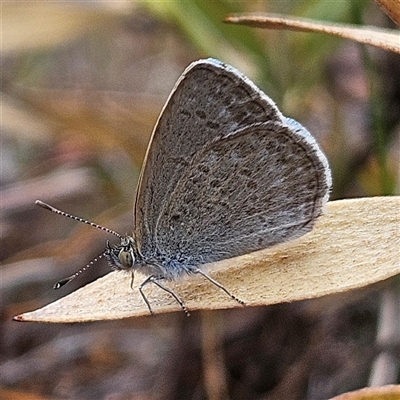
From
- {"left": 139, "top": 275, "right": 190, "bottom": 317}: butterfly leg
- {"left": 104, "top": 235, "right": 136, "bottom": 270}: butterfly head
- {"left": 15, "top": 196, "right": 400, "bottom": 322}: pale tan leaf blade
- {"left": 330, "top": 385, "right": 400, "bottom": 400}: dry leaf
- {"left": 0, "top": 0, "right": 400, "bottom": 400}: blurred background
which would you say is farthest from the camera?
{"left": 0, "top": 0, "right": 400, "bottom": 400}: blurred background

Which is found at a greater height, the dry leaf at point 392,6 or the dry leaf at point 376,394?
the dry leaf at point 392,6

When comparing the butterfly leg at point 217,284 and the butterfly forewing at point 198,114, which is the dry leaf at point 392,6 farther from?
the butterfly leg at point 217,284

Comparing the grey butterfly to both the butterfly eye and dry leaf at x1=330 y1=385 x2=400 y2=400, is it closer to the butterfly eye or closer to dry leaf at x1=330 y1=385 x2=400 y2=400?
the butterfly eye

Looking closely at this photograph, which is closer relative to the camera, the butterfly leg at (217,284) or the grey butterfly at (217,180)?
the butterfly leg at (217,284)

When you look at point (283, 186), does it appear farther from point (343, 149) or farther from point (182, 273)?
point (343, 149)

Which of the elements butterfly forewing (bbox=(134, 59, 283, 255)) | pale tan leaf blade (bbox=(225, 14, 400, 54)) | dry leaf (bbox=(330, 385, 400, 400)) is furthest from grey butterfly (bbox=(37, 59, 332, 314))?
dry leaf (bbox=(330, 385, 400, 400))

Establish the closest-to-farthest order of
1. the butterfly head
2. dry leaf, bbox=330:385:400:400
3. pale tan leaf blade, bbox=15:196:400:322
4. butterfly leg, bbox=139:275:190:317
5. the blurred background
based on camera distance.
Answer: dry leaf, bbox=330:385:400:400, pale tan leaf blade, bbox=15:196:400:322, butterfly leg, bbox=139:275:190:317, the butterfly head, the blurred background

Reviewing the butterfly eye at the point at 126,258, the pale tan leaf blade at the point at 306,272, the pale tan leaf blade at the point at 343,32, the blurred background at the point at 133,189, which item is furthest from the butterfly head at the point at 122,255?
the pale tan leaf blade at the point at 343,32

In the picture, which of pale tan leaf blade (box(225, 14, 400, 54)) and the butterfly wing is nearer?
pale tan leaf blade (box(225, 14, 400, 54))
